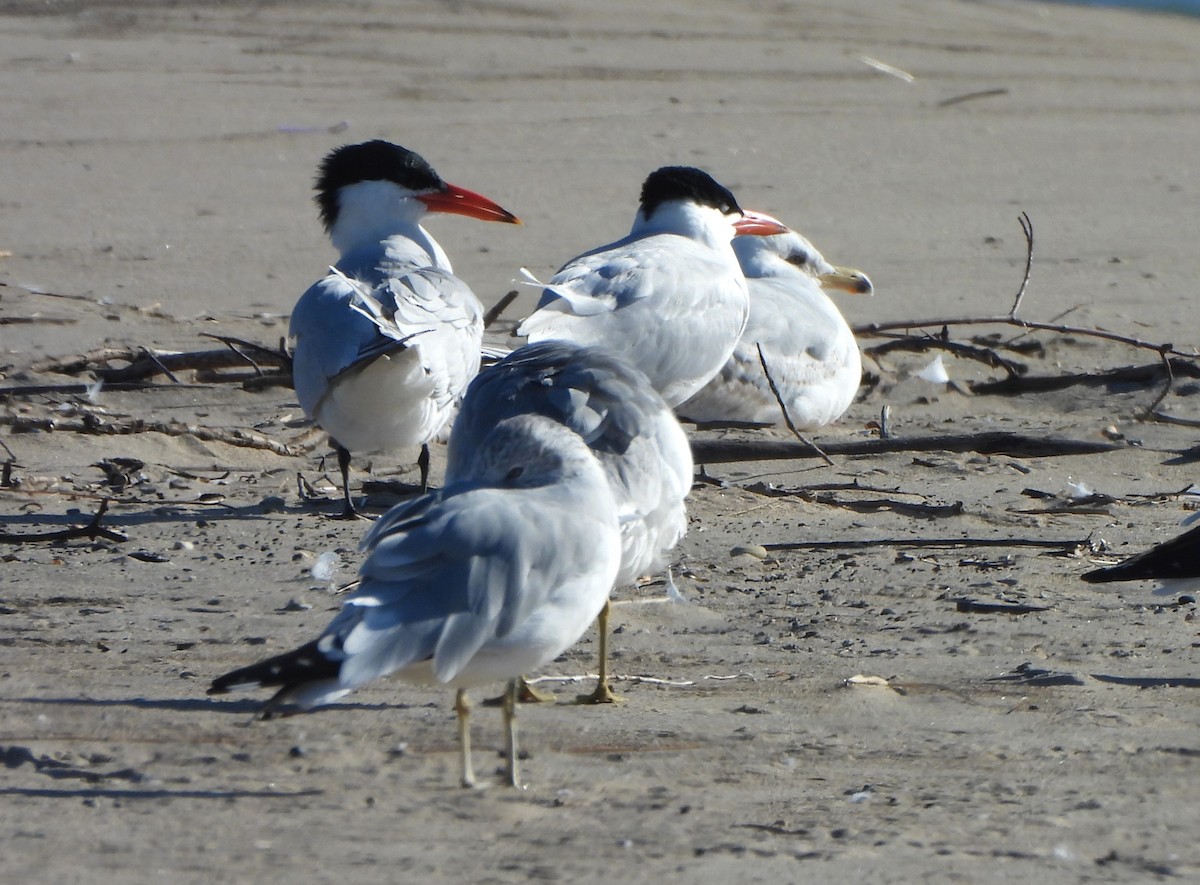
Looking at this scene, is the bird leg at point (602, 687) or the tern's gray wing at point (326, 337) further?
the tern's gray wing at point (326, 337)

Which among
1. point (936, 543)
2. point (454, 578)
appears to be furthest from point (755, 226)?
point (454, 578)

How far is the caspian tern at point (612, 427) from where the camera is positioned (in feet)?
11.3

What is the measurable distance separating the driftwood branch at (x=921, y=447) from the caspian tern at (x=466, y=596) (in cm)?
242

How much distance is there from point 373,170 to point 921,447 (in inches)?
81.3

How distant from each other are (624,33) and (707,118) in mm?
2698

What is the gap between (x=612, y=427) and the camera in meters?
3.50

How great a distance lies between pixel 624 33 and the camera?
45.5 feet

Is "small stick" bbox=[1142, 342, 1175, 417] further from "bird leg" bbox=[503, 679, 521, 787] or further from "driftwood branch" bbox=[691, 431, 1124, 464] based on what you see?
"bird leg" bbox=[503, 679, 521, 787]

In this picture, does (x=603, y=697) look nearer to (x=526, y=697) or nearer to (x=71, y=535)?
(x=526, y=697)

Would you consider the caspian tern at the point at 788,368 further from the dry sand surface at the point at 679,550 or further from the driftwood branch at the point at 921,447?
the driftwood branch at the point at 921,447

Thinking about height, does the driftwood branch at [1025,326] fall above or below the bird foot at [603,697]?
above

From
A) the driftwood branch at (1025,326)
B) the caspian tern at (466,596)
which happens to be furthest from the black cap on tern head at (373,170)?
the caspian tern at (466,596)

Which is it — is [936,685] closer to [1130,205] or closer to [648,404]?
[648,404]

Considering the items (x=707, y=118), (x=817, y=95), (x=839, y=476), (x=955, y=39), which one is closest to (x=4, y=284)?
(x=839, y=476)
